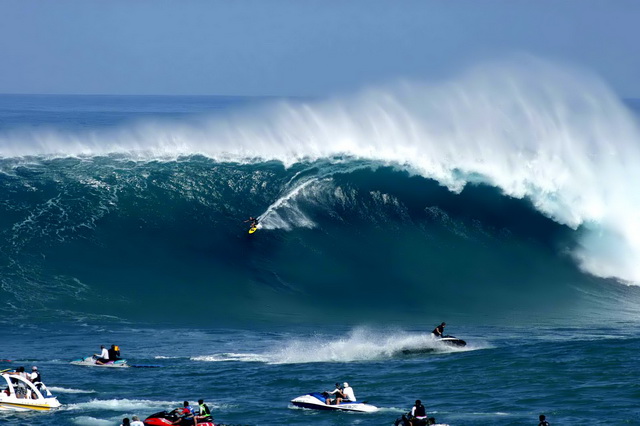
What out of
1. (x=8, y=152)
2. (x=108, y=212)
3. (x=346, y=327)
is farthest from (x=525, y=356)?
(x=8, y=152)

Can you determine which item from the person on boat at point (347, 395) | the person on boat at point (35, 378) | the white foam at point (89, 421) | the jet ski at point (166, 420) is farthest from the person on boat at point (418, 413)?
the person on boat at point (35, 378)

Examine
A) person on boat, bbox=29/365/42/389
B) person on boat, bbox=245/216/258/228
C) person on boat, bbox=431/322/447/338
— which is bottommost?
person on boat, bbox=29/365/42/389

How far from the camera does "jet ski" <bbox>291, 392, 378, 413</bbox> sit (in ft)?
72.7

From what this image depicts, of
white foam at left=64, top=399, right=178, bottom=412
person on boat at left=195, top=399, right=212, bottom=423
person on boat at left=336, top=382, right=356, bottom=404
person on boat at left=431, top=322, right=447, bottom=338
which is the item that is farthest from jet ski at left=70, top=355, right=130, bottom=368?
person on boat at left=431, top=322, right=447, bottom=338

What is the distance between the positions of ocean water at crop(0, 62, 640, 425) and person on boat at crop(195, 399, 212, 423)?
2.42 ft

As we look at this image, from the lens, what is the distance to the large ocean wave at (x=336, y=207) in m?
35.2

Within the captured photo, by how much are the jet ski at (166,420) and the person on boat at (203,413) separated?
Result: 5cm

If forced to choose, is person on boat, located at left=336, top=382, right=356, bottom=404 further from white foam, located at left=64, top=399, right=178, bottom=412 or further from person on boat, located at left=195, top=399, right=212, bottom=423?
white foam, located at left=64, top=399, right=178, bottom=412

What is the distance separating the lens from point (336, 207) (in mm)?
40156

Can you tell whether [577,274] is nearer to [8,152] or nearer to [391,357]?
[391,357]

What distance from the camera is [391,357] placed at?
89.1 ft

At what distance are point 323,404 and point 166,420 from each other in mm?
3792

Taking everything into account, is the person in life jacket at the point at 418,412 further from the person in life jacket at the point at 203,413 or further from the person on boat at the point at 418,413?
the person in life jacket at the point at 203,413

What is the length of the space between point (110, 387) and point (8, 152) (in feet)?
85.0
